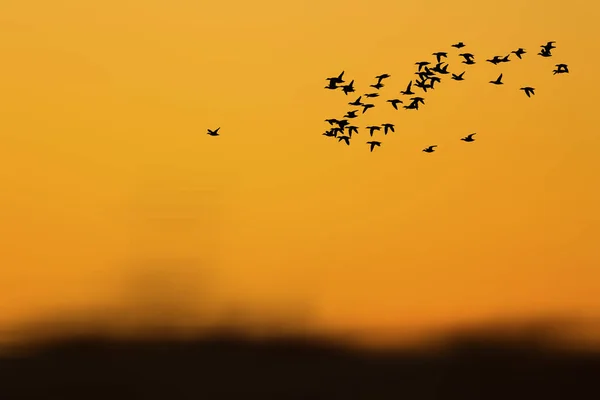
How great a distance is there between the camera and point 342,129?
116812mm

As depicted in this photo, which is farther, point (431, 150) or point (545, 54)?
point (431, 150)

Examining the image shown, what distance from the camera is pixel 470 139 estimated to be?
125 metres

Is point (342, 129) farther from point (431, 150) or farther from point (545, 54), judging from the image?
point (545, 54)

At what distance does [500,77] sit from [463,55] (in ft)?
24.8

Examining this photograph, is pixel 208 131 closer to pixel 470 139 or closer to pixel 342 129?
pixel 342 129

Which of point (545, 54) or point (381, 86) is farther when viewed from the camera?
point (381, 86)

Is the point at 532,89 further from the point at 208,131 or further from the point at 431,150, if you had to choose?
the point at 208,131

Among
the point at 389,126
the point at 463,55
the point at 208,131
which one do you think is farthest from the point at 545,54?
the point at 208,131

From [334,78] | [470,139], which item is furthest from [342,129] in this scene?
[470,139]

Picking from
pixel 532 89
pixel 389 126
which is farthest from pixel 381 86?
pixel 532 89

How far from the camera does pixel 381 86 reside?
123 metres

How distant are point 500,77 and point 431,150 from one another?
9.19 meters

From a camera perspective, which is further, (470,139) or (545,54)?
(470,139)

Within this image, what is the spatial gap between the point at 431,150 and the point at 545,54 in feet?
46.9
